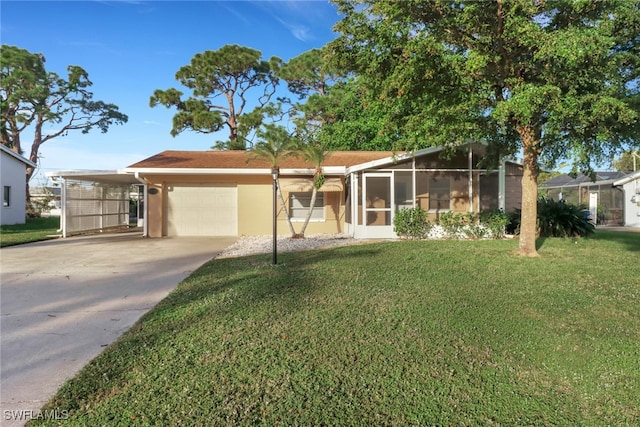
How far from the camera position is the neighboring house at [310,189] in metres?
13.2

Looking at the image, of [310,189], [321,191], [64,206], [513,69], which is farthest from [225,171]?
[513,69]

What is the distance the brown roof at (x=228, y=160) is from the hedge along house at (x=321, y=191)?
0.04m

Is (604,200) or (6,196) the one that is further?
(604,200)

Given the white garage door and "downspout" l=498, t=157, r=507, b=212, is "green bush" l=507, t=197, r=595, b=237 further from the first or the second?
the white garage door

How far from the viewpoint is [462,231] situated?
12.9 meters

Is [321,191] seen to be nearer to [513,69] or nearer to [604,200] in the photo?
[513,69]

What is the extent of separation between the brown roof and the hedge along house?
4 cm

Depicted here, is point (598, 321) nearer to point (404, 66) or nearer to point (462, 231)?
point (404, 66)

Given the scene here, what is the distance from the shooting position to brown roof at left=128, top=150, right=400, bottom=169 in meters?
15.3

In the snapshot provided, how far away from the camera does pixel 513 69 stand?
27.2 ft

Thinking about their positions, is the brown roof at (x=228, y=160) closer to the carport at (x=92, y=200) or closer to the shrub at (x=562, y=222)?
the carport at (x=92, y=200)

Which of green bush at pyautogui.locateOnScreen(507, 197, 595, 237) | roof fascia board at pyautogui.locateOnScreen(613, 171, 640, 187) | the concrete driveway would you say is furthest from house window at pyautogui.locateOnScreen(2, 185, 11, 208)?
roof fascia board at pyautogui.locateOnScreen(613, 171, 640, 187)

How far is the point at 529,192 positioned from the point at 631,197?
15.8 metres

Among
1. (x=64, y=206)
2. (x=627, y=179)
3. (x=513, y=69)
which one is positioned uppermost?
(x=513, y=69)
